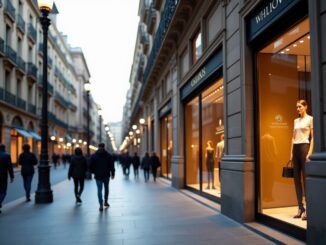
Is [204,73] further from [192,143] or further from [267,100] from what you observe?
[267,100]

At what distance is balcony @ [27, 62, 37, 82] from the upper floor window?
2908 cm

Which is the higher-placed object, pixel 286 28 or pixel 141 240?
pixel 286 28

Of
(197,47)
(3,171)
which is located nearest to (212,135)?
(197,47)

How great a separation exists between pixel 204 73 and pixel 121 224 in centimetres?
562

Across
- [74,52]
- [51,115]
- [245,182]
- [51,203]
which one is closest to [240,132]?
[245,182]

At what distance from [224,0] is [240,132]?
11.1 feet

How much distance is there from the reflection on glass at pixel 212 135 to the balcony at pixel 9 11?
25.1m

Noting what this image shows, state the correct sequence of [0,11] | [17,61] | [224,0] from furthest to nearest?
[17,61], [0,11], [224,0]

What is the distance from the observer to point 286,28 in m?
7.00

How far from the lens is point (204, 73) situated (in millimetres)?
12180

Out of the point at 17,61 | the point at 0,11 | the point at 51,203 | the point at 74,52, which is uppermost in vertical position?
the point at 74,52

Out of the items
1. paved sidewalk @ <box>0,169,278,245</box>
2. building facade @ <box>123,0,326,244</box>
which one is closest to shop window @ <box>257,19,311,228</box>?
building facade @ <box>123,0,326,244</box>

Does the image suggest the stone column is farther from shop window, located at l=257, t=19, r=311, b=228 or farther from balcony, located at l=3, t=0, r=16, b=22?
balcony, located at l=3, t=0, r=16, b=22

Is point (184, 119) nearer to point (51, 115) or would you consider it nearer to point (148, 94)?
point (148, 94)
